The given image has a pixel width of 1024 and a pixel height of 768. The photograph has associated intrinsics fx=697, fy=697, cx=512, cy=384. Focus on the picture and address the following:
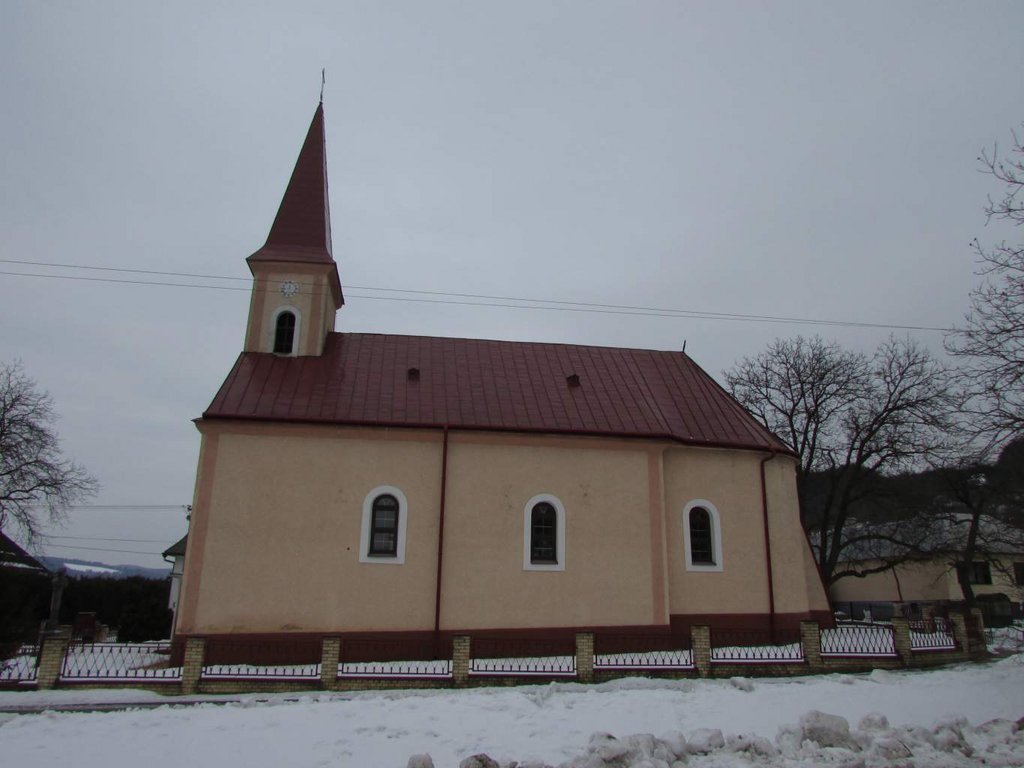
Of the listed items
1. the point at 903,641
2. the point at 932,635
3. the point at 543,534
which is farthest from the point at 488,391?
the point at 932,635

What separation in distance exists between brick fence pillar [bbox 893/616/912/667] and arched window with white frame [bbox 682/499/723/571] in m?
4.06

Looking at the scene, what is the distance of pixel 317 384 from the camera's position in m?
17.7

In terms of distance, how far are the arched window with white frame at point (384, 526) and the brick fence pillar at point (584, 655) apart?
4884mm

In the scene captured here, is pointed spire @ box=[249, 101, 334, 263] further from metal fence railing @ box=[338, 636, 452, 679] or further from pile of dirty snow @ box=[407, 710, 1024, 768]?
pile of dirty snow @ box=[407, 710, 1024, 768]

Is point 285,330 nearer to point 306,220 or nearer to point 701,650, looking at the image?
point 306,220

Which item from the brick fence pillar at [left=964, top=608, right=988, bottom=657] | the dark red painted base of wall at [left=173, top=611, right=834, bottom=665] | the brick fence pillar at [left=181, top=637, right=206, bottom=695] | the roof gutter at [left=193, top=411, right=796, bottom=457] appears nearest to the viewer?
the brick fence pillar at [left=181, top=637, right=206, bottom=695]

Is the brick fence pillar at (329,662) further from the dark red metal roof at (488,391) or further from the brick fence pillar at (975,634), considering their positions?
the brick fence pillar at (975,634)

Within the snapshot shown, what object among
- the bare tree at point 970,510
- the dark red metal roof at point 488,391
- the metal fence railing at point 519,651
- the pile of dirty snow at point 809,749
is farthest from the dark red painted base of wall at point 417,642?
the bare tree at point 970,510

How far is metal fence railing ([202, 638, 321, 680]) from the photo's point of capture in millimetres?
14359

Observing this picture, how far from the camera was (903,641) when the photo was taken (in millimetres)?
14516

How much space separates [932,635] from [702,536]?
5649mm

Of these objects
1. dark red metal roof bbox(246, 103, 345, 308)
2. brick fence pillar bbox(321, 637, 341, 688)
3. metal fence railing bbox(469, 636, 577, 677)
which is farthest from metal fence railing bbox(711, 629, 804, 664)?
dark red metal roof bbox(246, 103, 345, 308)

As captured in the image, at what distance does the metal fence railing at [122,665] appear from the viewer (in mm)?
12421

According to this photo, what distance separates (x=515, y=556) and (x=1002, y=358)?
34.2 feet
